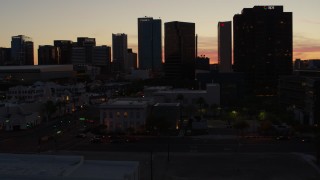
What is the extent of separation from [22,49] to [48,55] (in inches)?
560

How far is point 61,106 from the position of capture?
1859 inches

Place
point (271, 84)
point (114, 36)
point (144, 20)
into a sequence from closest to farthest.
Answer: point (271, 84) < point (144, 20) < point (114, 36)

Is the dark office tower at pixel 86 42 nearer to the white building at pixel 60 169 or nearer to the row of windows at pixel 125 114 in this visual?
the row of windows at pixel 125 114

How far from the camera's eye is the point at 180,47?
10812 centimetres

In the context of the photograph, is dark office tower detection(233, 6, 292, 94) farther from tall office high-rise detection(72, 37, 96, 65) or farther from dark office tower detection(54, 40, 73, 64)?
dark office tower detection(54, 40, 73, 64)

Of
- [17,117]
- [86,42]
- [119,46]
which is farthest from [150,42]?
[17,117]

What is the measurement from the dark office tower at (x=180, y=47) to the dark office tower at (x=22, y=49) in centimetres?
7276

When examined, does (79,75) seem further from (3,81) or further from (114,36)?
(114,36)

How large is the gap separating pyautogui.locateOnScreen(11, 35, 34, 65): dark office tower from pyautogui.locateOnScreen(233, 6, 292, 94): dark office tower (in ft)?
331

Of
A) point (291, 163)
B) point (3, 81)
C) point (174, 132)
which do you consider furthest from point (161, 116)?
point (3, 81)

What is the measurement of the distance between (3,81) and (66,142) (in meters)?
55.1

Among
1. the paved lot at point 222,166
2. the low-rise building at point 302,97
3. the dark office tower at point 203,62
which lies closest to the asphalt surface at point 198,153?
the paved lot at point 222,166

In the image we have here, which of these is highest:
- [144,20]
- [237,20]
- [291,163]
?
[144,20]

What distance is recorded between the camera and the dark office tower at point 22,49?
15750 cm
